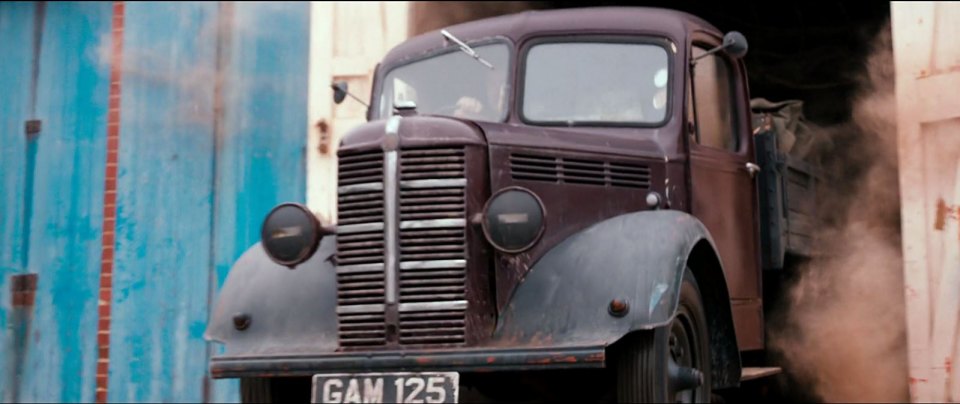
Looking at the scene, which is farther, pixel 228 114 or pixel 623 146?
pixel 228 114

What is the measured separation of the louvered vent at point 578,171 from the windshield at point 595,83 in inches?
14.7

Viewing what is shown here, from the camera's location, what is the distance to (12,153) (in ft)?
30.8

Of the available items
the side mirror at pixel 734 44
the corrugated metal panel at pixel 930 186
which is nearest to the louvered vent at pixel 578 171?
the side mirror at pixel 734 44

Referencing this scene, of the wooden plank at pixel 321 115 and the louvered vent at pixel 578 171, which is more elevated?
the wooden plank at pixel 321 115

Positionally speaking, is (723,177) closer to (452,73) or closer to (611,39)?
(611,39)

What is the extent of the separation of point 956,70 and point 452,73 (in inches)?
108

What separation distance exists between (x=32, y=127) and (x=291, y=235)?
183 inches

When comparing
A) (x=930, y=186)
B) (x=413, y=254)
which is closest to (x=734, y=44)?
(x=930, y=186)

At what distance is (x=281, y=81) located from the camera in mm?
9219

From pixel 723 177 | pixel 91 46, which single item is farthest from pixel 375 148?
pixel 91 46

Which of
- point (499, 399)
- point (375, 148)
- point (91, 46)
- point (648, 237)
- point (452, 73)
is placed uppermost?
point (91, 46)

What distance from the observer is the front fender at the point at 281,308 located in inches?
213

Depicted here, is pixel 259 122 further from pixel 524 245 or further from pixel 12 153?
pixel 524 245

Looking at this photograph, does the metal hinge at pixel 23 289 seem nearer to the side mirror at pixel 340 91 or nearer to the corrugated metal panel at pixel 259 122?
the corrugated metal panel at pixel 259 122
